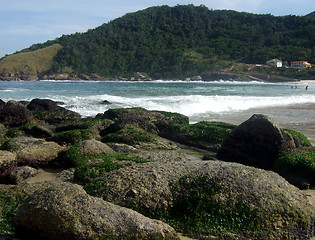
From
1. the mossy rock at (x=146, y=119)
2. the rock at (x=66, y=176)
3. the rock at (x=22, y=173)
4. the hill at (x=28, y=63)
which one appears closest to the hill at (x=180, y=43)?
the hill at (x=28, y=63)

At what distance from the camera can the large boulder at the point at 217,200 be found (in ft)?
12.3

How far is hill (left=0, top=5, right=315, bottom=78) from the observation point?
4227 inches

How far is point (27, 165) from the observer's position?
6.43 meters

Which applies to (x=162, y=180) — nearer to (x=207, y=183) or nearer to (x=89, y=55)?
(x=207, y=183)

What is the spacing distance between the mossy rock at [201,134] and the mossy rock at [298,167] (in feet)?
7.71

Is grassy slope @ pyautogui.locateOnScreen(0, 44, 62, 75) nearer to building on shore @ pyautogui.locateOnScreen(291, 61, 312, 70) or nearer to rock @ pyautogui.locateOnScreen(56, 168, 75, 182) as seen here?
building on shore @ pyautogui.locateOnScreen(291, 61, 312, 70)

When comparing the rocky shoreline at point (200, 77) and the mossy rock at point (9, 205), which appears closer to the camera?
the mossy rock at point (9, 205)

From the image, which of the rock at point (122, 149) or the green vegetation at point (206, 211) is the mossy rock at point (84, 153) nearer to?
the rock at point (122, 149)

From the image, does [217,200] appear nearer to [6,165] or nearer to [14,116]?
[6,165]

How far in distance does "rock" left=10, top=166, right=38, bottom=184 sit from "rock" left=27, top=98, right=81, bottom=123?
23.4 ft

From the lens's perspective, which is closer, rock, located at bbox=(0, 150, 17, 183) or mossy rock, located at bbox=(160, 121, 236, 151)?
rock, located at bbox=(0, 150, 17, 183)

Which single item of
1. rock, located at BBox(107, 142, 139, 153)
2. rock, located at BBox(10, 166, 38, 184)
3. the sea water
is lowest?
the sea water

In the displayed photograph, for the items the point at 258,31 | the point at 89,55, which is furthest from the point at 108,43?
the point at 258,31

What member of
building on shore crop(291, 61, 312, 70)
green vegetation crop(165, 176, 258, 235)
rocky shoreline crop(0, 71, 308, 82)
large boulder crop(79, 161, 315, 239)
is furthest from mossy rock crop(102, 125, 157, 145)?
building on shore crop(291, 61, 312, 70)
